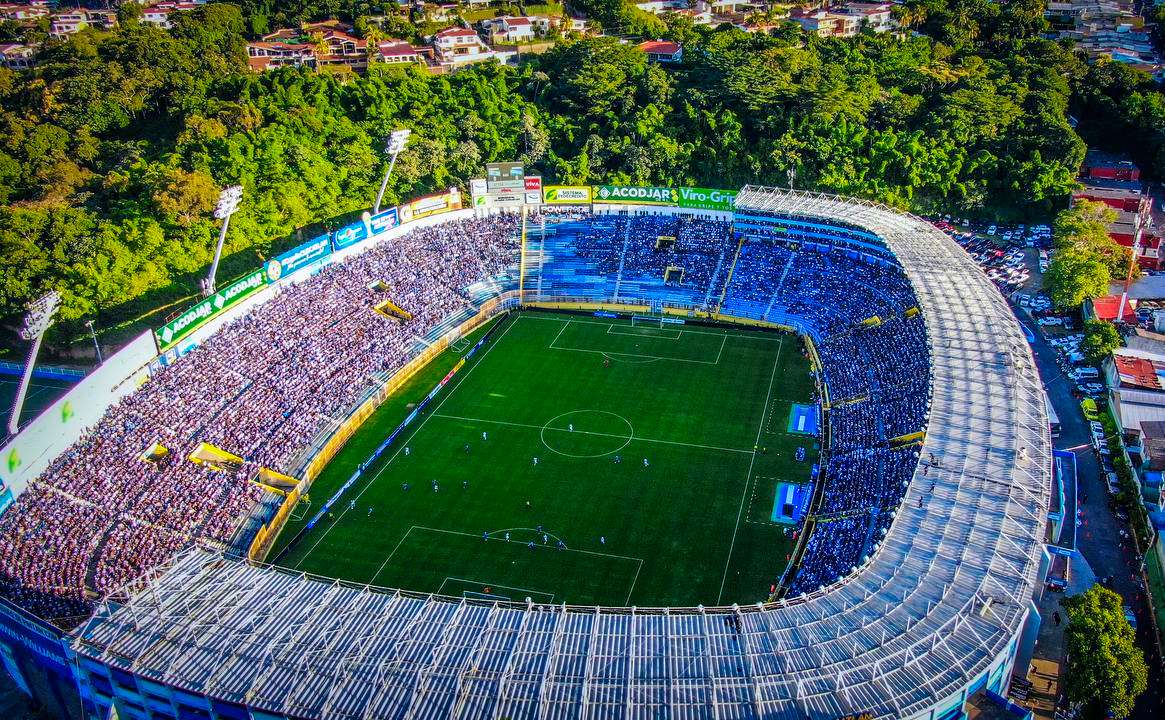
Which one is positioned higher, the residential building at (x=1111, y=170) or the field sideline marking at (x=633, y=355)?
the residential building at (x=1111, y=170)

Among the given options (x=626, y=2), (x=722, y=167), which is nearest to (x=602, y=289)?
(x=722, y=167)

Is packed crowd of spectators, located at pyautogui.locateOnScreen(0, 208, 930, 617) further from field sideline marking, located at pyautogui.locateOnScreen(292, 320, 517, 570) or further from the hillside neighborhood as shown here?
the hillside neighborhood

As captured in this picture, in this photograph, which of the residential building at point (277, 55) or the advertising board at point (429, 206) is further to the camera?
the residential building at point (277, 55)

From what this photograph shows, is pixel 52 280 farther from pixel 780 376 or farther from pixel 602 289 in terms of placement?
pixel 780 376

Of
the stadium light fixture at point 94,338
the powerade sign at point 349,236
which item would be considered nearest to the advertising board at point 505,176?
the powerade sign at point 349,236

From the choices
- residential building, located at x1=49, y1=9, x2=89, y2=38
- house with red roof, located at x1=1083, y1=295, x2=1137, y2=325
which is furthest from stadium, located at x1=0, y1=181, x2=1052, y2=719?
residential building, located at x1=49, y1=9, x2=89, y2=38

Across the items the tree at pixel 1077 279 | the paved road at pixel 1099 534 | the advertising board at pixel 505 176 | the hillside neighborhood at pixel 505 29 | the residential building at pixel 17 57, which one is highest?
the hillside neighborhood at pixel 505 29

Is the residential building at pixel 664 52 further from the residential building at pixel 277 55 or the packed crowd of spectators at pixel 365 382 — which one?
the residential building at pixel 277 55
